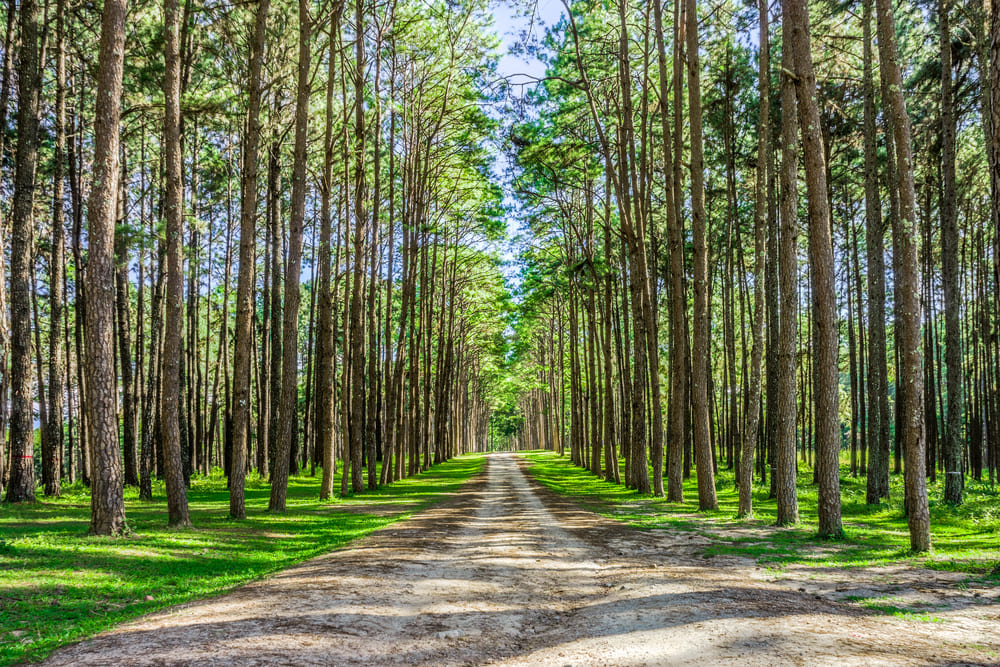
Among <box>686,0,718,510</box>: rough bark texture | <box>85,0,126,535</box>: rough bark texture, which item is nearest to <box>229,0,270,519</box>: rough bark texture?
<box>85,0,126,535</box>: rough bark texture

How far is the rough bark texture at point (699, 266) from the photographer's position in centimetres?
1593

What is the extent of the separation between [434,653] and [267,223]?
2414 cm

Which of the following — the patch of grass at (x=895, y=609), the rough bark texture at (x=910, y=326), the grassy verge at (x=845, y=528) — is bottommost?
the grassy verge at (x=845, y=528)

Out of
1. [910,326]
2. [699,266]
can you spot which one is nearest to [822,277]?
[910,326]

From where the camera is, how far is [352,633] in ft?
17.7

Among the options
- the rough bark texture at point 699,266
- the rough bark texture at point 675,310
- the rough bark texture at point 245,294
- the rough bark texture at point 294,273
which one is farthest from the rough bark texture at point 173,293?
the rough bark texture at point 675,310

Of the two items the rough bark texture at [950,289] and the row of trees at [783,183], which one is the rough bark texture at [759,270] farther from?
the rough bark texture at [950,289]

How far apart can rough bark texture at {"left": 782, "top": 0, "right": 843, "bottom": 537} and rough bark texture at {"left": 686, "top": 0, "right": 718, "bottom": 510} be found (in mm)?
4471

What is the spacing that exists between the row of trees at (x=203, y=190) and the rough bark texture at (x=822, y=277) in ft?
37.3

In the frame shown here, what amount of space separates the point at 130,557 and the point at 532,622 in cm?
640

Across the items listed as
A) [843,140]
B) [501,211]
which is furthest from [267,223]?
[843,140]

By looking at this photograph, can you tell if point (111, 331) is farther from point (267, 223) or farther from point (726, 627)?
point (267, 223)

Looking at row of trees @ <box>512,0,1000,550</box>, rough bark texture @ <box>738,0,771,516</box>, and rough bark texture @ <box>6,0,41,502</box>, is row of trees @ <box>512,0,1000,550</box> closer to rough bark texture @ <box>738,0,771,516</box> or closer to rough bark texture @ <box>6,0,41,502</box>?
rough bark texture @ <box>738,0,771,516</box>

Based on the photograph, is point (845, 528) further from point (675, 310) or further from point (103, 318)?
point (103, 318)
